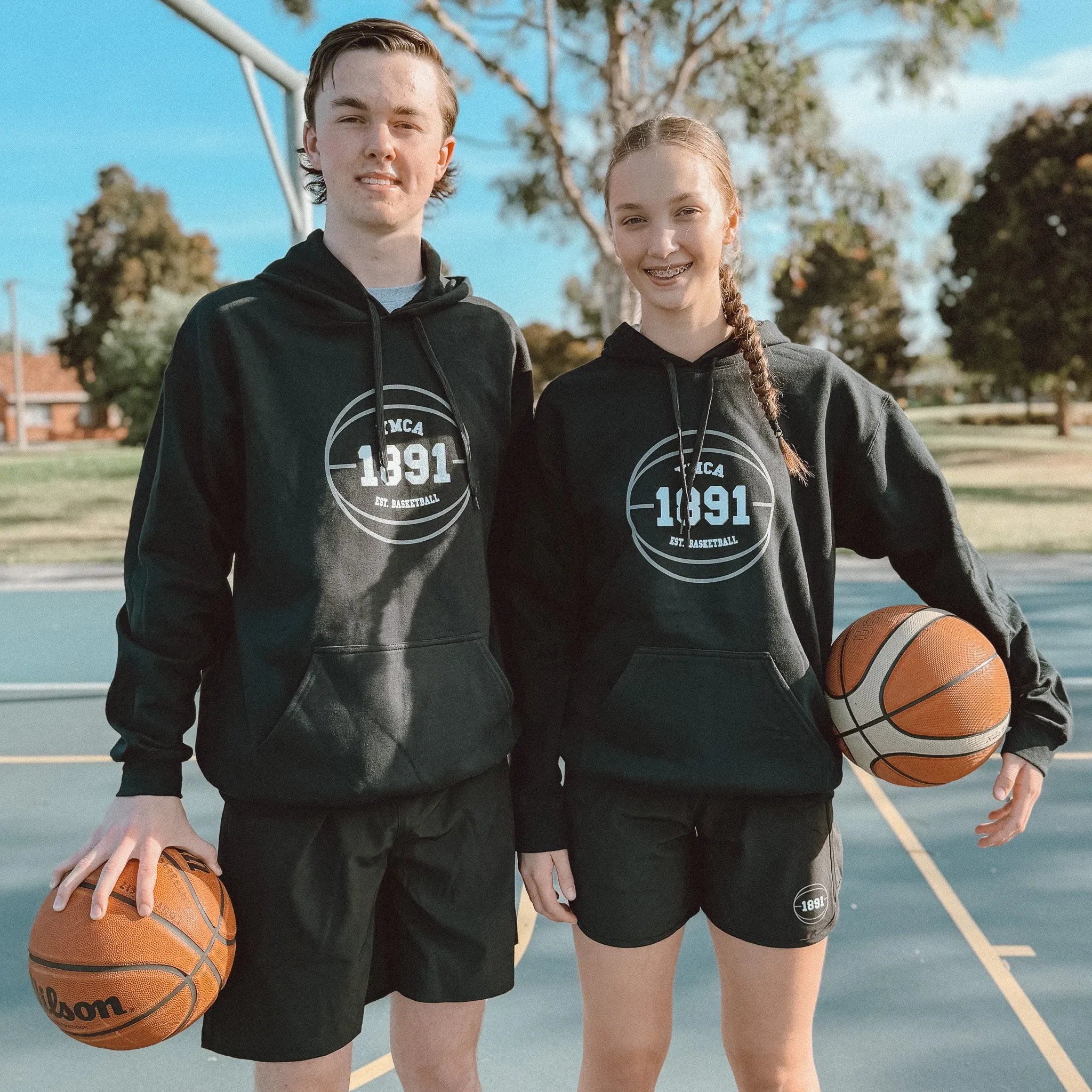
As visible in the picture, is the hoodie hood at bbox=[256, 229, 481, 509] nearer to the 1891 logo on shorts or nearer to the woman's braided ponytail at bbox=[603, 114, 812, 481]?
the woman's braided ponytail at bbox=[603, 114, 812, 481]

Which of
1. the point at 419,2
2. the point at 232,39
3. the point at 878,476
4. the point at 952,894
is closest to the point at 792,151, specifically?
the point at 419,2

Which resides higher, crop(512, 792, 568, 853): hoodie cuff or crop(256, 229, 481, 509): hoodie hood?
crop(256, 229, 481, 509): hoodie hood

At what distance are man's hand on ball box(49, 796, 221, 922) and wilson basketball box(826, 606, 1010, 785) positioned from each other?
3.89 feet

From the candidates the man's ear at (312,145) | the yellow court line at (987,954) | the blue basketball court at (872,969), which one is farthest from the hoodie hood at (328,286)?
the yellow court line at (987,954)

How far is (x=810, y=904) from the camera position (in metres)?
1.93

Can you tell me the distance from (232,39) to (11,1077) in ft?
16.0

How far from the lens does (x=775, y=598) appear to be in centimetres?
190

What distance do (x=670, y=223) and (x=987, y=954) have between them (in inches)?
97.5

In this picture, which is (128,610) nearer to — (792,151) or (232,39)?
(232,39)

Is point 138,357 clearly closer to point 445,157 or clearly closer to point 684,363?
point 445,157

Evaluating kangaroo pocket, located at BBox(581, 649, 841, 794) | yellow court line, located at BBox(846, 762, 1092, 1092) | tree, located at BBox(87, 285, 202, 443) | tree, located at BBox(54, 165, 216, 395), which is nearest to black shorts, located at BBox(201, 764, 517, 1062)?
kangaroo pocket, located at BBox(581, 649, 841, 794)

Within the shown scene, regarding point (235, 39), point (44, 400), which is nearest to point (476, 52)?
point (235, 39)

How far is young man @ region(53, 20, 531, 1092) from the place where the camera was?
5.83 ft

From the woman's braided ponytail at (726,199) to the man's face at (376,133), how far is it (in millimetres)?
387
